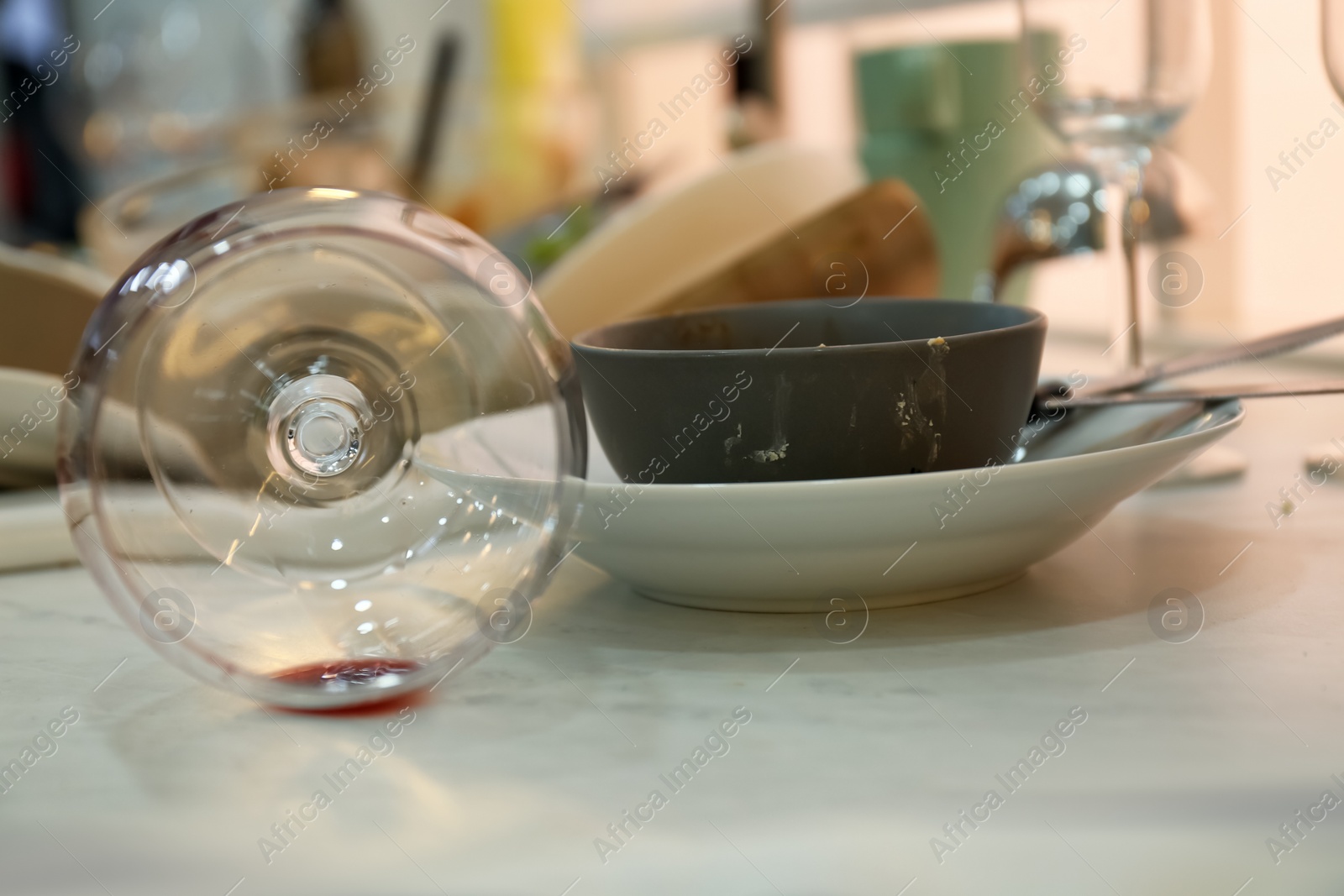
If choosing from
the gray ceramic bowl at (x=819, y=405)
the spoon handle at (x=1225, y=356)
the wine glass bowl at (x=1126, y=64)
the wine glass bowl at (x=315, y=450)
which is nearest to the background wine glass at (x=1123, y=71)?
the wine glass bowl at (x=1126, y=64)

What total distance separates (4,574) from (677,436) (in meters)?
0.28

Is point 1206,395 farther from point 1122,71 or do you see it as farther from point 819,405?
point 1122,71

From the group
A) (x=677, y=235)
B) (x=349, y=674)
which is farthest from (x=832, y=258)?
(x=349, y=674)

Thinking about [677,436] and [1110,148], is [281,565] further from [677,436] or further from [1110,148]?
[1110,148]

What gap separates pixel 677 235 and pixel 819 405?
18.6 inches

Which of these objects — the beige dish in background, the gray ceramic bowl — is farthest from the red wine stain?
the beige dish in background

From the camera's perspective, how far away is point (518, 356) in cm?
31

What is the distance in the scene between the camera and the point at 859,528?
33cm

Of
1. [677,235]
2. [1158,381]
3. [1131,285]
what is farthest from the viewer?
[677,235]

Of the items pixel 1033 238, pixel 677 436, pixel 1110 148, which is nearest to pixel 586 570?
pixel 677 436

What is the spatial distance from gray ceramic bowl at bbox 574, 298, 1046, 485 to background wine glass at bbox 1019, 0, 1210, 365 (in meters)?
0.27

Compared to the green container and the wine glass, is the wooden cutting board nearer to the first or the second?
the wine glass

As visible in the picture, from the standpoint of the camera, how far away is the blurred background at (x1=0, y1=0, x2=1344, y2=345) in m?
1.02

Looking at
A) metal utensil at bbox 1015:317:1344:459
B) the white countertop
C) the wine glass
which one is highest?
the wine glass
